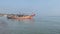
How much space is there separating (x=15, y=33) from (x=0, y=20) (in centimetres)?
58

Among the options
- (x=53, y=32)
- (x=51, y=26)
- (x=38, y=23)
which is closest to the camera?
(x=53, y=32)

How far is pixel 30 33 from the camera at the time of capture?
9.78ft

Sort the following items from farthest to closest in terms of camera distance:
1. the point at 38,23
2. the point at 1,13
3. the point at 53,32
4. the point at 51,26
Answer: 1. the point at 38,23
2. the point at 51,26
3. the point at 53,32
4. the point at 1,13

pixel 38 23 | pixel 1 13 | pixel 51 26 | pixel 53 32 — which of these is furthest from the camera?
pixel 38 23

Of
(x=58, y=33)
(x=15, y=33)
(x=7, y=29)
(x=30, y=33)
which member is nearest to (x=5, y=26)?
(x=7, y=29)

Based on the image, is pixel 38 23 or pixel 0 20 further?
pixel 38 23

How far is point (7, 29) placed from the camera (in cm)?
315

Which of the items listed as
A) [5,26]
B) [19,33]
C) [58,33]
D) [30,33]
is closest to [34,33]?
[30,33]

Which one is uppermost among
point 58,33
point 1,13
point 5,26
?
point 1,13

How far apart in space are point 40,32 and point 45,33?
15 centimetres

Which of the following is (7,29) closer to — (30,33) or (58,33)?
(30,33)

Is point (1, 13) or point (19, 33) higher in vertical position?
point (1, 13)

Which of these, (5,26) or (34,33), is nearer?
(34,33)

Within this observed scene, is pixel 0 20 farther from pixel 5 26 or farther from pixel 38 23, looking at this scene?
pixel 38 23
